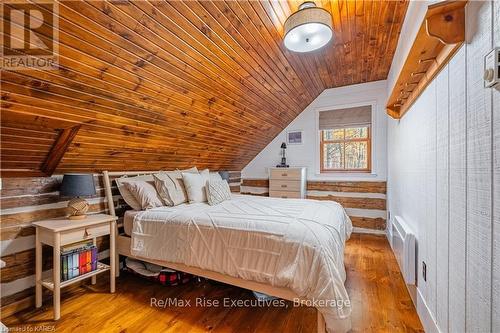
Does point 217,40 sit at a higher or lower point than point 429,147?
higher

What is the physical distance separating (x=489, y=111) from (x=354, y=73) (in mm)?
2853

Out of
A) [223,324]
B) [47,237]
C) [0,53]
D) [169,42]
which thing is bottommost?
[223,324]

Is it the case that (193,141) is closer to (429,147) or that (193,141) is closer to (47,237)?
(47,237)

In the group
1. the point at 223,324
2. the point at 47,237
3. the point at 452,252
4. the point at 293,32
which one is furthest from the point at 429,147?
the point at 47,237

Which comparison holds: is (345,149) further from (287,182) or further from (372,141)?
(287,182)

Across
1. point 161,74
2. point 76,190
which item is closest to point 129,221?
point 76,190

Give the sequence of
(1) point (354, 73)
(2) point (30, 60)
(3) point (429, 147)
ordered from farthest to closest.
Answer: (1) point (354, 73) → (3) point (429, 147) → (2) point (30, 60)

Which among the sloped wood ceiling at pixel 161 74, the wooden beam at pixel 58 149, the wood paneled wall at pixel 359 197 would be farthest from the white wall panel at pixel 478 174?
the wood paneled wall at pixel 359 197

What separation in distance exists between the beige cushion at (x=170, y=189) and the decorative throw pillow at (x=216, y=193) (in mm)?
296

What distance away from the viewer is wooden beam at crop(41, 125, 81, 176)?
186cm

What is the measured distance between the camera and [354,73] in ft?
11.0

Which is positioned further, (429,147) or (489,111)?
(429,147)

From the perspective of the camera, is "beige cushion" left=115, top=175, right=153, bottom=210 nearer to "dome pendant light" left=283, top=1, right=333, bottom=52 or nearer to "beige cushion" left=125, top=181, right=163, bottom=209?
"beige cushion" left=125, top=181, right=163, bottom=209

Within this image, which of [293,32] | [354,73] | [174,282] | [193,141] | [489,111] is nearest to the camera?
[489,111]
